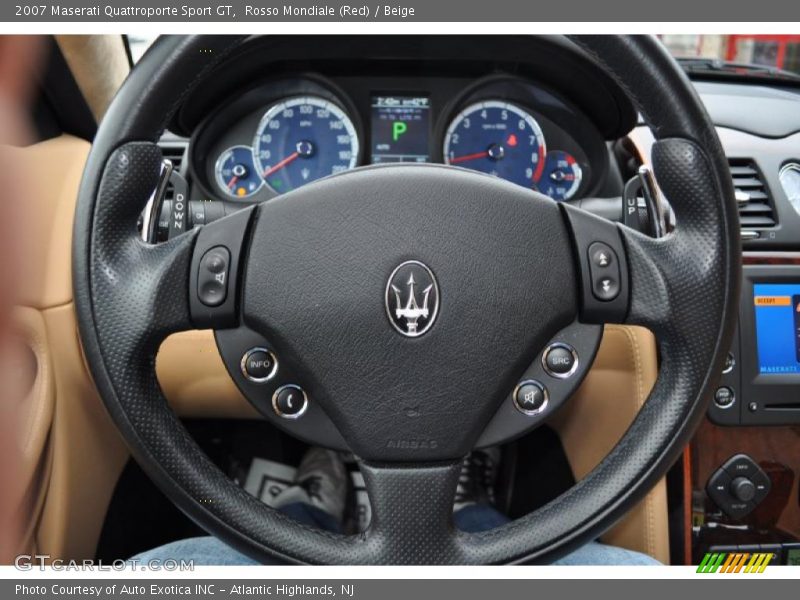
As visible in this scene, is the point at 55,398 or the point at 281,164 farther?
the point at 281,164

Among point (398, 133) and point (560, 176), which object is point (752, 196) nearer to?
point (560, 176)

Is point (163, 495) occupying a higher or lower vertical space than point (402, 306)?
lower

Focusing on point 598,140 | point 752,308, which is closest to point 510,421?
point 752,308

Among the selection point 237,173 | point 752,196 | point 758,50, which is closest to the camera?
point 752,196

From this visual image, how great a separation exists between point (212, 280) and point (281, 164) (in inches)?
A: 31.2

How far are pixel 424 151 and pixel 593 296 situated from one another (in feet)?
2.80

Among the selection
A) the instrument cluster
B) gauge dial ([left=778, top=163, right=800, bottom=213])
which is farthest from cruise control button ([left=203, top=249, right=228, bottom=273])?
gauge dial ([left=778, top=163, right=800, bottom=213])

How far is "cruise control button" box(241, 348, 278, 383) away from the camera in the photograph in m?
0.87

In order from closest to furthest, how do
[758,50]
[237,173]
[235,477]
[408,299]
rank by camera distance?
1. [408,299]
2. [237,173]
3. [235,477]
4. [758,50]

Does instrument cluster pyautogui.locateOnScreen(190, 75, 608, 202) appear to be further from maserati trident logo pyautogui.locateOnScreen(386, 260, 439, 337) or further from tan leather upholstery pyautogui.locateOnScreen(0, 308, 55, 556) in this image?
maserati trident logo pyautogui.locateOnScreen(386, 260, 439, 337)

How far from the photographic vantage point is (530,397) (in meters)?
0.88

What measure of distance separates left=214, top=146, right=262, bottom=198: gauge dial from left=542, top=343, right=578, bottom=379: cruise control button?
87cm

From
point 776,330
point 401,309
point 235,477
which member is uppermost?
point 401,309

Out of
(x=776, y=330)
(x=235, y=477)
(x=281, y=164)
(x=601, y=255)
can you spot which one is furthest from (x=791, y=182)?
(x=235, y=477)
